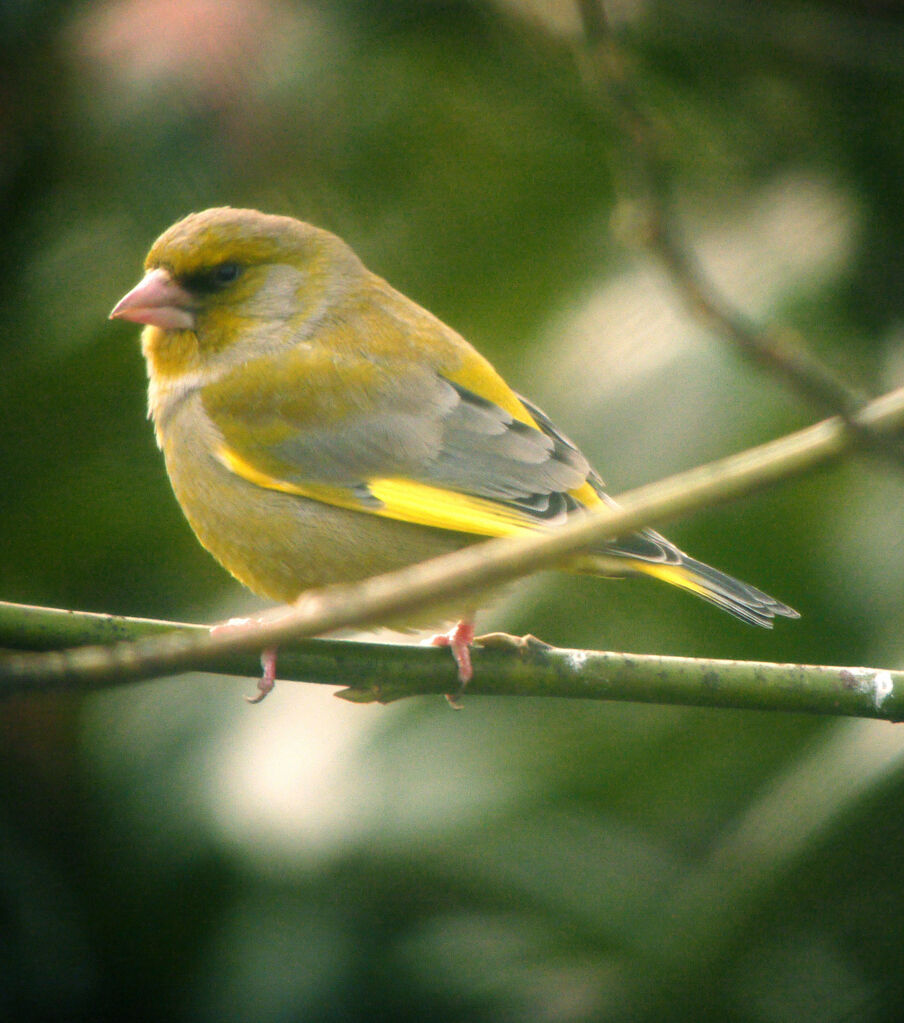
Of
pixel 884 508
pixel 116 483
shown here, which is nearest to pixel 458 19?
pixel 116 483

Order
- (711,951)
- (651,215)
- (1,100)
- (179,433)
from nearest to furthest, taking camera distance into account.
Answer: (651,215) < (179,433) < (711,951) < (1,100)

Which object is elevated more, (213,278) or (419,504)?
(213,278)

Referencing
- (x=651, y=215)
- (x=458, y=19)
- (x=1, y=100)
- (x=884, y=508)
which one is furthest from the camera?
(x=458, y=19)

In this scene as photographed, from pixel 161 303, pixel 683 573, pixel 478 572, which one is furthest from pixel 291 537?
pixel 478 572

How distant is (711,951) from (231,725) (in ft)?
4.68

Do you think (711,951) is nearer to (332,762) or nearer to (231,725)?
(332,762)

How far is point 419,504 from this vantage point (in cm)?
239

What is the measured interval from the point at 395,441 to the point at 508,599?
0.62 meters

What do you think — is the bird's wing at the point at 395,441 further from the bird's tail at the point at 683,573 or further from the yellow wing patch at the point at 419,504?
the bird's tail at the point at 683,573

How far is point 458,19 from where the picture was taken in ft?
15.2

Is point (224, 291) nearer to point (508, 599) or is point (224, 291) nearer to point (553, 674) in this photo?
point (508, 599)

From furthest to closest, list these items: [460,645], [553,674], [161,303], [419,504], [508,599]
A: [508,599] → [161,303] → [419,504] → [460,645] → [553,674]

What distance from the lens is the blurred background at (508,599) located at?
3357mm

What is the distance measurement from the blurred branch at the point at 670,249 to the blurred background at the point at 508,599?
72.0 inches
